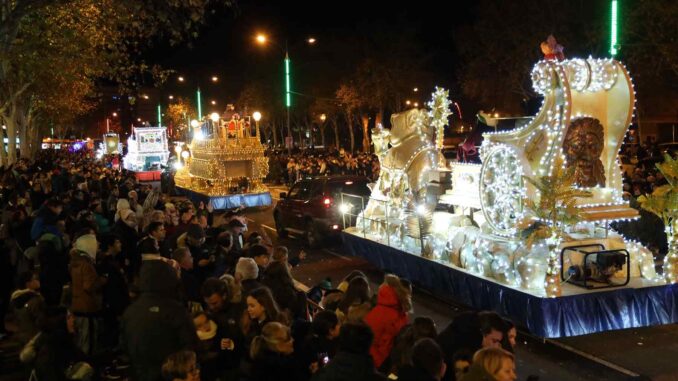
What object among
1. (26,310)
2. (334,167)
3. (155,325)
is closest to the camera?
(155,325)

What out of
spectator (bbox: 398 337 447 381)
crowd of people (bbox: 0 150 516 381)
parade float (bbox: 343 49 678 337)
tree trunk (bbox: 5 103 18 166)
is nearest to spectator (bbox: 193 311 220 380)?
crowd of people (bbox: 0 150 516 381)

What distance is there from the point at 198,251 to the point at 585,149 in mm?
5527

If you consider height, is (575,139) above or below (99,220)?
above

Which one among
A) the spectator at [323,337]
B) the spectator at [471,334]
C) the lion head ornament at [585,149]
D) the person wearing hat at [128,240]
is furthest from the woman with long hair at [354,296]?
the lion head ornament at [585,149]

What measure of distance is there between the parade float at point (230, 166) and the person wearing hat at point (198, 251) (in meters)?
15.1

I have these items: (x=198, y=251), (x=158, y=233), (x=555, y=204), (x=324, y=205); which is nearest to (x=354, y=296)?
(x=198, y=251)

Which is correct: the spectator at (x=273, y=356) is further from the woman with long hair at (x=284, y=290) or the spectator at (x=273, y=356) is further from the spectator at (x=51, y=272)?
the spectator at (x=51, y=272)

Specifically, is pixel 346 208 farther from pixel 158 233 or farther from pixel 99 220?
pixel 158 233

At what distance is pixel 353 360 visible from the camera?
13.5ft

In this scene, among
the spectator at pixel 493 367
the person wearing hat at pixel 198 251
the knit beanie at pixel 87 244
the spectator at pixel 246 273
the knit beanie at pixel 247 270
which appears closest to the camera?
the spectator at pixel 493 367

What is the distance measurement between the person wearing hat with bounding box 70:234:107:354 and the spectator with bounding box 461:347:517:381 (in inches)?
188

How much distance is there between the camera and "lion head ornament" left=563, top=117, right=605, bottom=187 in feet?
31.3

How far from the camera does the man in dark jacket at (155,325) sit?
500cm

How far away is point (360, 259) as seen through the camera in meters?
14.8
